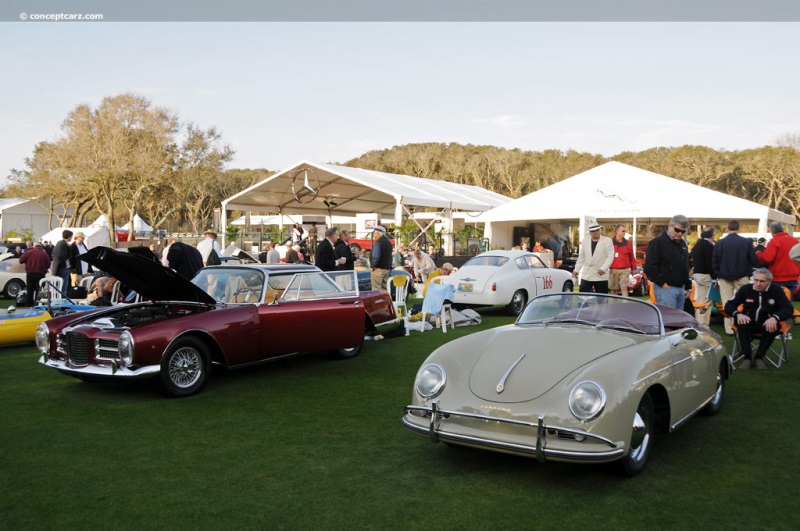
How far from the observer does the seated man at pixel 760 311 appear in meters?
7.73

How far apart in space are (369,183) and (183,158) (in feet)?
84.3

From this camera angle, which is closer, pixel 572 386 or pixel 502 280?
pixel 572 386

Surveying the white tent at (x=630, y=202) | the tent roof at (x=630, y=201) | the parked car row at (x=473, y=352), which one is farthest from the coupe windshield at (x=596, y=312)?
the tent roof at (x=630, y=201)

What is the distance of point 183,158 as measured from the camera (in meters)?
44.9

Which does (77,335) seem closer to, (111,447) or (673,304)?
(111,447)

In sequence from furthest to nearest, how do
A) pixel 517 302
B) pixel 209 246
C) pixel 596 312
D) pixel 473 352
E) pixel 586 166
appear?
1. pixel 586 166
2. pixel 517 302
3. pixel 209 246
4. pixel 596 312
5. pixel 473 352

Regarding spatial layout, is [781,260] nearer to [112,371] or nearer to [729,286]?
[729,286]

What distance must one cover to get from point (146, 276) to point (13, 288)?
42.9 feet

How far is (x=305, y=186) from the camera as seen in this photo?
24.2m

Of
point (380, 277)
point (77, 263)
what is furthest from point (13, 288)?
point (380, 277)

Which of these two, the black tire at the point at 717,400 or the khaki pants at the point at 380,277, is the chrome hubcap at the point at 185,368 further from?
the khaki pants at the point at 380,277

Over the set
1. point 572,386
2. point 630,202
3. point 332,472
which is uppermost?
point 630,202

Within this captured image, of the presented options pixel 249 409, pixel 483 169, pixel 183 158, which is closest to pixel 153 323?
pixel 249 409

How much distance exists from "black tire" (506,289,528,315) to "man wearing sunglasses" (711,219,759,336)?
4.49 meters
